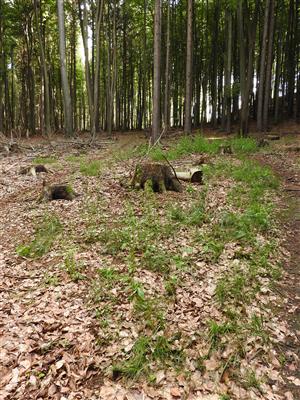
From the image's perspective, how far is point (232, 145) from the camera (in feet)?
50.0

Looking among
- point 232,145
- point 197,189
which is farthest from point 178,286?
point 232,145

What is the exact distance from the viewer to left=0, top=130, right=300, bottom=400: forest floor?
3.45 m

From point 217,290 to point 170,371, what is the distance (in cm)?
146

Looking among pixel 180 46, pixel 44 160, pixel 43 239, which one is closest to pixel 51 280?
pixel 43 239

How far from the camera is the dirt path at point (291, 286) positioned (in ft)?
11.5

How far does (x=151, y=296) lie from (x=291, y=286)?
6.71 feet

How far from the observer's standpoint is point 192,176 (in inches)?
384

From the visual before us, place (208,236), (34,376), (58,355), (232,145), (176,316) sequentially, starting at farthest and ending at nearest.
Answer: (232,145) < (208,236) < (176,316) < (58,355) < (34,376)

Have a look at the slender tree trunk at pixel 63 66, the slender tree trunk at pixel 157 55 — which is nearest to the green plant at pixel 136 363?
the slender tree trunk at pixel 157 55

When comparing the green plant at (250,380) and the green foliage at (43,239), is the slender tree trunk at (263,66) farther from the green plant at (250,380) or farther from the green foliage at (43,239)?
the green plant at (250,380)

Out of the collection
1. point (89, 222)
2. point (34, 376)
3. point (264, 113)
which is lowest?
point (34, 376)

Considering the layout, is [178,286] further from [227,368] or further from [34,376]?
[34,376]

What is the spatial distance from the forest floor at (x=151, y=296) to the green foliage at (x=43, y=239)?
23 mm

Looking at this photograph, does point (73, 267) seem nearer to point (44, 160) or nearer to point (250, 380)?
point (250, 380)
